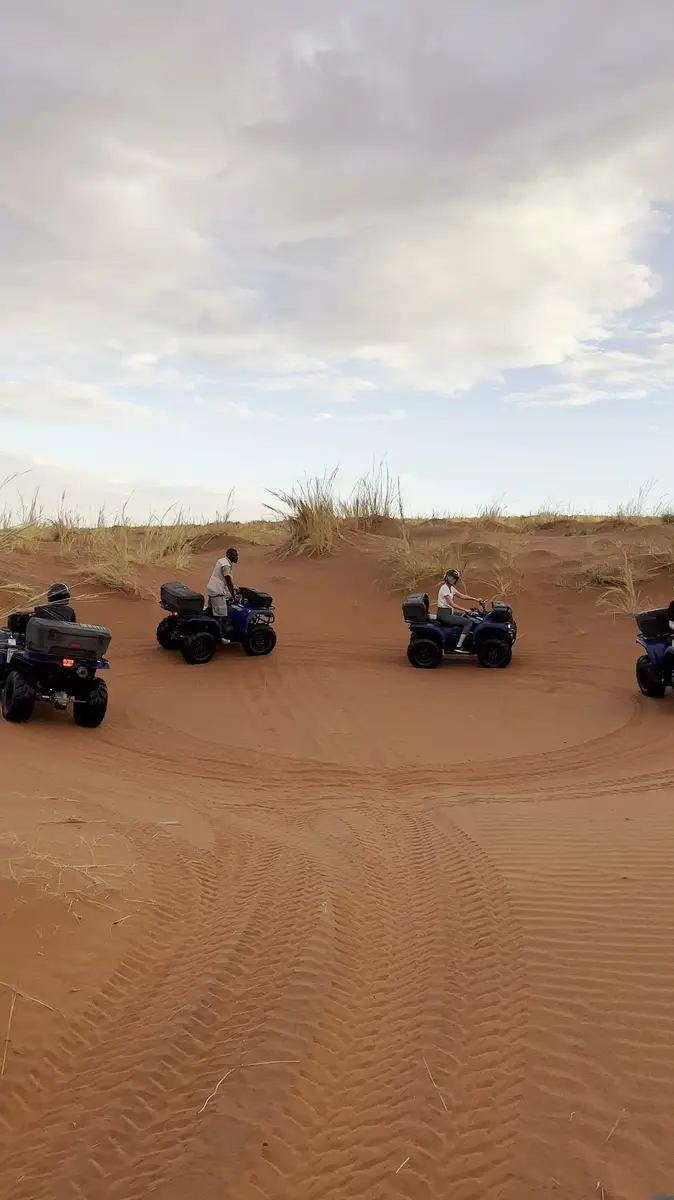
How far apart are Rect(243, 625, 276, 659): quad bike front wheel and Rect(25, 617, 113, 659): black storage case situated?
16.8 ft

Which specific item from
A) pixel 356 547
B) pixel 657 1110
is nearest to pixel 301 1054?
pixel 657 1110

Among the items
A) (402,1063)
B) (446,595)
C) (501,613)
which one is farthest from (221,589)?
(402,1063)

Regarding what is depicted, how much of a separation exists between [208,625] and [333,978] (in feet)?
33.7

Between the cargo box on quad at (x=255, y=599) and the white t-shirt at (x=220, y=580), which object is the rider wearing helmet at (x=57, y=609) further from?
the cargo box on quad at (x=255, y=599)

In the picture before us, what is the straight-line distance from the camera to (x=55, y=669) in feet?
31.5

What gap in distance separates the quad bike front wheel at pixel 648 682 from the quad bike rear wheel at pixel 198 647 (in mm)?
6590

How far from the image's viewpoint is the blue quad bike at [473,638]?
14.1 meters

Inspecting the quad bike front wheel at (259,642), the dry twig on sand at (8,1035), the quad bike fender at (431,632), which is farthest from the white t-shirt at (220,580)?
the dry twig on sand at (8,1035)

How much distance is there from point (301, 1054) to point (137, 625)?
1396 cm

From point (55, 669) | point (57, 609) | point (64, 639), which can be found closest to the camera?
point (64, 639)

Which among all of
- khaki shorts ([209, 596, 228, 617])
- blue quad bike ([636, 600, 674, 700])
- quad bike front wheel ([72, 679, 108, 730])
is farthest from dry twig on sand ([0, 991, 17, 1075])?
khaki shorts ([209, 596, 228, 617])

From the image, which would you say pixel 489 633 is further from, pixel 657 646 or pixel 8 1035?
pixel 8 1035

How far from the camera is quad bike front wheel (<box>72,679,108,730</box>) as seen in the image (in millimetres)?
9883

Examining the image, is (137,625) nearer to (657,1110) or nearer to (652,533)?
(652,533)
